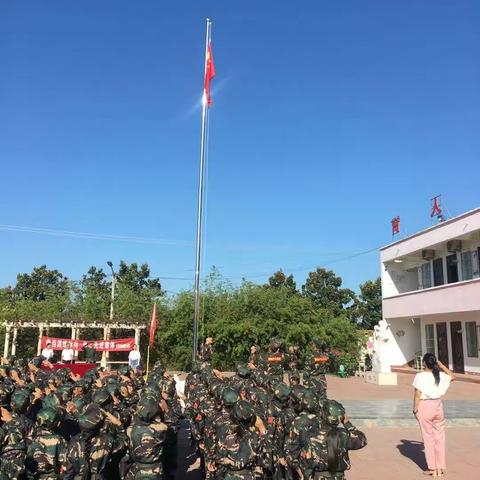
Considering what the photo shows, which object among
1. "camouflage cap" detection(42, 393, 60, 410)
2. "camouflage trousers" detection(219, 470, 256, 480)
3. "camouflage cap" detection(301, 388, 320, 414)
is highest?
"camouflage cap" detection(301, 388, 320, 414)

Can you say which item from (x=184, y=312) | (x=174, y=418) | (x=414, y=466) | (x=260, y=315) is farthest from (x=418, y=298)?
(x=174, y=418)

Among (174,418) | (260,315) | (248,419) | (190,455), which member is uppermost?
(260,315)

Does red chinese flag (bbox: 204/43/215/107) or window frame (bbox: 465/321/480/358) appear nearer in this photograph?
red chinese flag (bbox: 204/43/215/107)

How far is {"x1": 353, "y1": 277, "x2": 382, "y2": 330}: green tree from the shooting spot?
4316cm

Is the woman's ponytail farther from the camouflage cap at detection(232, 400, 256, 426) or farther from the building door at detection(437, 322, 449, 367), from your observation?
the building door at detection(437, 322, 449, 367)

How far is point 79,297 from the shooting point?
27859mm

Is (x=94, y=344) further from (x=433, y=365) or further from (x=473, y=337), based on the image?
(x=433, y=365)

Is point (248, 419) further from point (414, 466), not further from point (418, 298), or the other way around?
point (418, 298)

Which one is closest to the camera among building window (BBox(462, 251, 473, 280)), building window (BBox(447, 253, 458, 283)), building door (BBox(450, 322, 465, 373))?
building window (BBox(462, 251, 473, 280))

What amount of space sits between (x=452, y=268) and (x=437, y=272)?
1.08 m

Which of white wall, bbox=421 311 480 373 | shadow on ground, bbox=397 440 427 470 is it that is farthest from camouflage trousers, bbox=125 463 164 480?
white wall, bbox=421 311 480 373

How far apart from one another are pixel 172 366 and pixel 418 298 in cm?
1218

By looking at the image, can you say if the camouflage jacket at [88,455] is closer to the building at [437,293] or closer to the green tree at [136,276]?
the building at [437,293]

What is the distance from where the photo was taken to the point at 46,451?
13.9 feet
